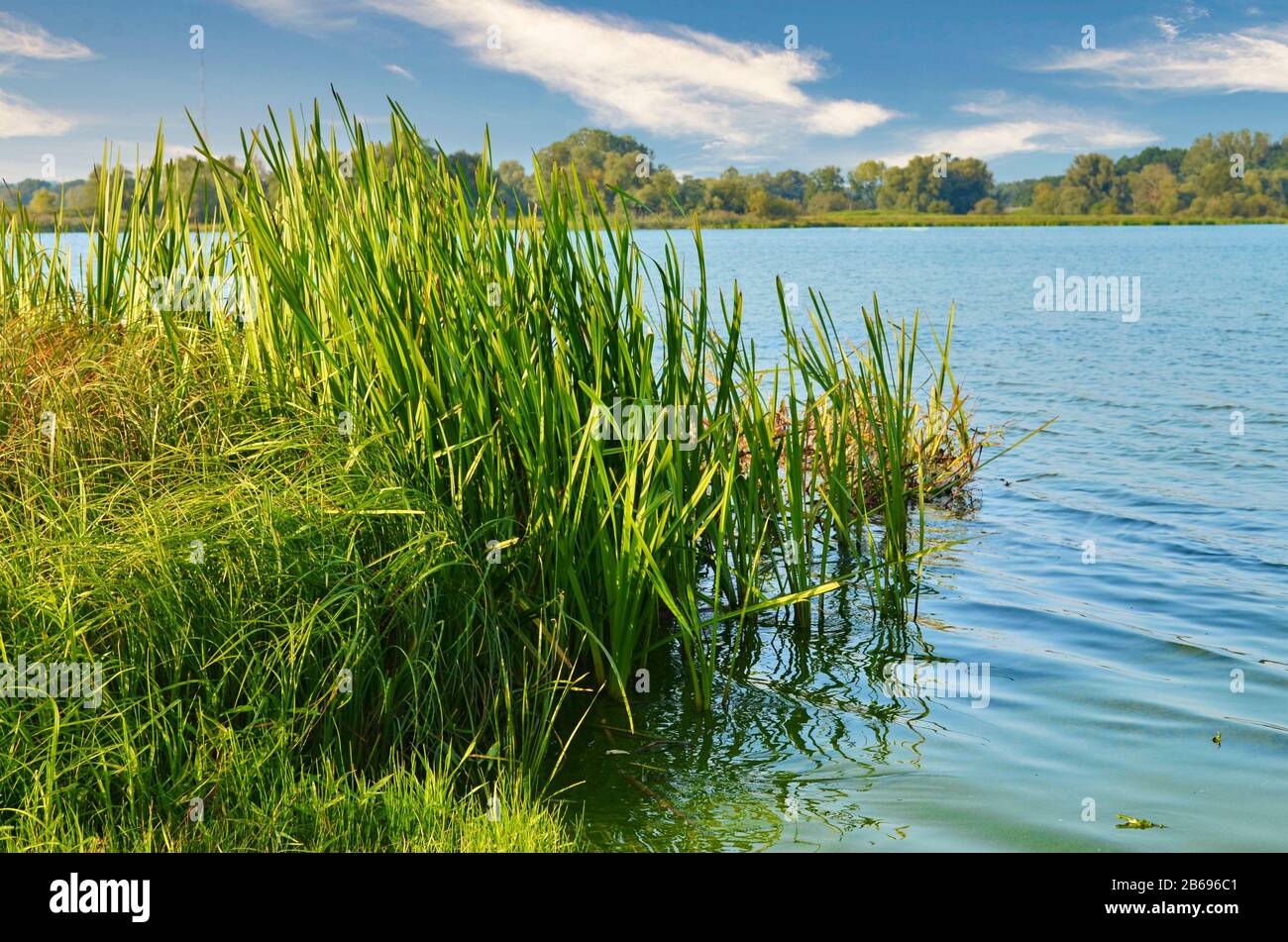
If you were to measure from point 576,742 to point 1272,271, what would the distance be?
50.9m

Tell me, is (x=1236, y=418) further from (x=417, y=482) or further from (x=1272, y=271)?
(x=1272, y=271)

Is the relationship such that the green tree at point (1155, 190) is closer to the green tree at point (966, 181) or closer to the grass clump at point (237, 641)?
the green tree at point (966, 181)

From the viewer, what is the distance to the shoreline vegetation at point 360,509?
346cm

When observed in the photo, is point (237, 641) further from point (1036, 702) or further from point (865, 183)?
point (865, 183)

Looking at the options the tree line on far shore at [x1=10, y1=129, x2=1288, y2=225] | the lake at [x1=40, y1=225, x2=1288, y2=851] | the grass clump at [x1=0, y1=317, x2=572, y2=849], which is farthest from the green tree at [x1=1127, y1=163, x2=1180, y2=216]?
the grass clump at [x1=0, y1=317, x2=572, y2=849]

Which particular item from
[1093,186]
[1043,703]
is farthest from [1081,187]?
[1043,703]

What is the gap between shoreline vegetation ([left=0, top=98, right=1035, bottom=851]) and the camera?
3459 mm

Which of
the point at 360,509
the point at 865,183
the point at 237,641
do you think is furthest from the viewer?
the point at 865,183

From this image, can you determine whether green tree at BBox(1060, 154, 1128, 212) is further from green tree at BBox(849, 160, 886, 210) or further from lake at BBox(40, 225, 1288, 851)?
lake at BBox(40, 225, 1288, 851)

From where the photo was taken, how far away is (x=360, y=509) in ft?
13.5

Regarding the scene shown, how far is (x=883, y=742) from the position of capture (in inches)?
189

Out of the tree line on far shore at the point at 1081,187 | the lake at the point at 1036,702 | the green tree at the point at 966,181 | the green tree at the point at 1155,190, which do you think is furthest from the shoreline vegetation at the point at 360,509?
the green tree at the point at 1155,190

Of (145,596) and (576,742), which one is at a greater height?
(145,596)
